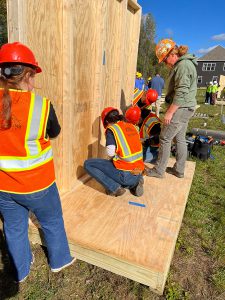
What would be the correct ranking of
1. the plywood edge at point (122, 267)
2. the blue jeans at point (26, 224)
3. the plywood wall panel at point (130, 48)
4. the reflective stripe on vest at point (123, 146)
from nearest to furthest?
the blue jeans at point (26, 224), the plywood edge at point (122, 267), the reflective stripe on vest at point (123, 146), the plywood wall panel at point (130, 48)

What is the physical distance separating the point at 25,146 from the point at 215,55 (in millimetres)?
73034

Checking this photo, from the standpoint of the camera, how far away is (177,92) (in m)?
4.02

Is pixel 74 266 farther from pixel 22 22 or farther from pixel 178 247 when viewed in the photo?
pixel 22 22

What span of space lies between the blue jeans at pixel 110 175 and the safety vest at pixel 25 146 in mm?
1569

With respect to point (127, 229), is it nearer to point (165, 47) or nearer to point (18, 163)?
point (18, 163)

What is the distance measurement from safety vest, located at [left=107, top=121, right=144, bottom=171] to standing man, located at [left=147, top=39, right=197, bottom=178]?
84 cm

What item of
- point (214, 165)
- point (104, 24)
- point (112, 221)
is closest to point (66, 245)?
point (112, 221)

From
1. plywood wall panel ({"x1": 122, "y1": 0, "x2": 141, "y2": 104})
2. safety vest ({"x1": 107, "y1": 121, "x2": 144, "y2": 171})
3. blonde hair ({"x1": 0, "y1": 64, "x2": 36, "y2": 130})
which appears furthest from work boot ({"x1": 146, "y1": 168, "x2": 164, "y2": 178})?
blonde hair ({"x1": 0, "y1": 64, "x2": 36, "y2": 130})

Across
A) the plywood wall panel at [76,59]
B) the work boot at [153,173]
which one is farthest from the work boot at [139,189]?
the plywood wall panel at [76,59]

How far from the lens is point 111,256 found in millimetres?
2676

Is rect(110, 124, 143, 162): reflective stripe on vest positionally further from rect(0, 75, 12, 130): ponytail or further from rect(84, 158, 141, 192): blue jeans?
rect(0, 75, 12, 130): ponytail

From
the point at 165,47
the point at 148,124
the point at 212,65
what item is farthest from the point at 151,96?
the point at 212,65

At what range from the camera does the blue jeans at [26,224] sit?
235cm

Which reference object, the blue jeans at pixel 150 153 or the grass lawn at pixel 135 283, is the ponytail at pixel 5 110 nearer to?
the grass lawn at pixel 135 283
